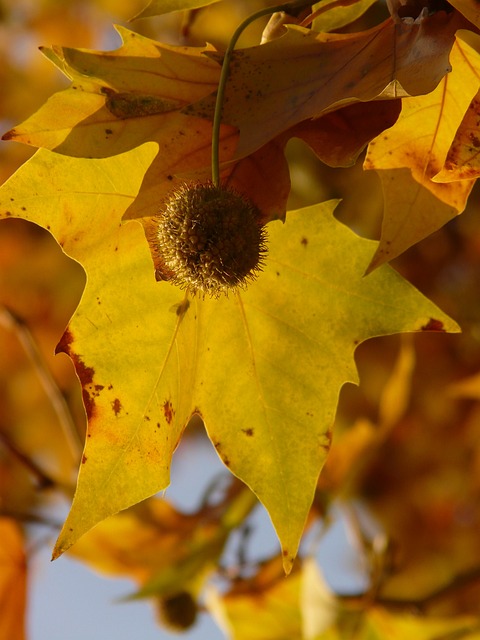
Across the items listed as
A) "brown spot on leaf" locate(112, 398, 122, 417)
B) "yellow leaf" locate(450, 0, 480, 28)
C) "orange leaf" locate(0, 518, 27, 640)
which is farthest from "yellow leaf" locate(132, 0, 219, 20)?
"orange leaf" locate(0, 518, 27, 640)

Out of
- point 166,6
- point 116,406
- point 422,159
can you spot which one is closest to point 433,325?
point 422,159

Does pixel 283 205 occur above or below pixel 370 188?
above

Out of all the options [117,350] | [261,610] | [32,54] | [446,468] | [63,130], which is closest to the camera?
[63,130]

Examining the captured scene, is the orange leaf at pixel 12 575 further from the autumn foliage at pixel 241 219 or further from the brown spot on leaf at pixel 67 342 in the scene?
the brown spot on leaf at pixel 67 342

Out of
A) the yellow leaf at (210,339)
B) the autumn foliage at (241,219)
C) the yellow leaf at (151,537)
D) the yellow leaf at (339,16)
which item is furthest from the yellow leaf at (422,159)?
the yellow leaf at (151,537)

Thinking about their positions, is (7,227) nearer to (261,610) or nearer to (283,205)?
(261,610)

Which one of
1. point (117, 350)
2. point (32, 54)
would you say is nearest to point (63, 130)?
point (117, 350)
